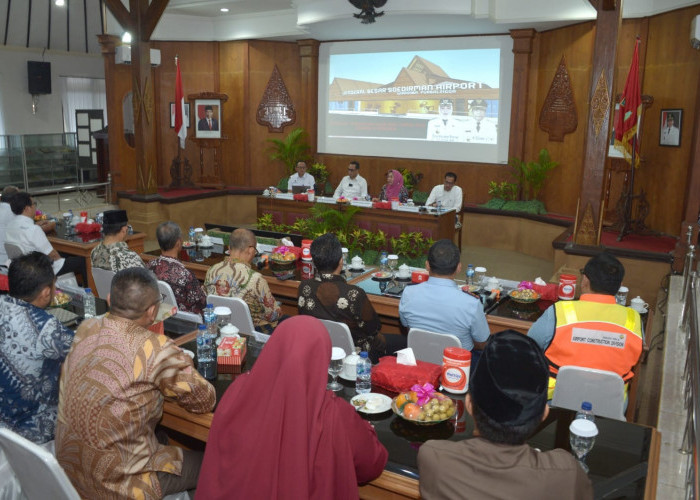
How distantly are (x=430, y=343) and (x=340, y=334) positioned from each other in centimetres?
46

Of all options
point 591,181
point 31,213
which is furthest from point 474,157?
point 31,213

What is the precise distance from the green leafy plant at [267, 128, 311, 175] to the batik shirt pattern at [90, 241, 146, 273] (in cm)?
677

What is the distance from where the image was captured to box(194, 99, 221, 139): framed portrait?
1098 centimetres

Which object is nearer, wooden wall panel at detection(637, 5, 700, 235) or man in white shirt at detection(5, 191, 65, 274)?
man in white shirt at detection(5, 191, 65, 274)

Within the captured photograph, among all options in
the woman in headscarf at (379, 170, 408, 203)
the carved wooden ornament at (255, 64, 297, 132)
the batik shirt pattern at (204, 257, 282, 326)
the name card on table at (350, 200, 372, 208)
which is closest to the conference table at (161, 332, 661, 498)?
the batik shirt pattern at (204, 257, 282, 326)

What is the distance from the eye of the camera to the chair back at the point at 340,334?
3.25 meters

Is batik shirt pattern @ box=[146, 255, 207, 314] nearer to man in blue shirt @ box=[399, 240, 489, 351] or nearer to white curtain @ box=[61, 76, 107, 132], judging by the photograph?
man in blue shirt @ box=[399, 240, 489, 351]

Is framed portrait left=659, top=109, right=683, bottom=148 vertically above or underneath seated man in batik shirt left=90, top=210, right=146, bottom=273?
above

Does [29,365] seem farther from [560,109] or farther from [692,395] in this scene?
[560,109]

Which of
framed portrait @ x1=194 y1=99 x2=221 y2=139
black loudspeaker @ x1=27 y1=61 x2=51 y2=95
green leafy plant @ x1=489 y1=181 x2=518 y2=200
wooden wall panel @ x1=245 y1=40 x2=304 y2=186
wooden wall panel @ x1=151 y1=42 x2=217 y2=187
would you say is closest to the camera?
green leafy plant @ x1=489 y1=181 x2=518 y2=200

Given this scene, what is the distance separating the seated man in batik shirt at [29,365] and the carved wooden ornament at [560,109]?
27.0ft

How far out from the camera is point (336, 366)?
2.71m

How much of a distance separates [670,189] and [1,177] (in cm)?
1107

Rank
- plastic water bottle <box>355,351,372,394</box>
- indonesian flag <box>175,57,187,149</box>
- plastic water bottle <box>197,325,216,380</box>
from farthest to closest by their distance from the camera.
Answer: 1. indonesian flag <box>175,57,187,149</box>
2. plastic water bottle <box>197,325,216,380</box>
3. plastic water bottle <box>355,351,372,394</box>
